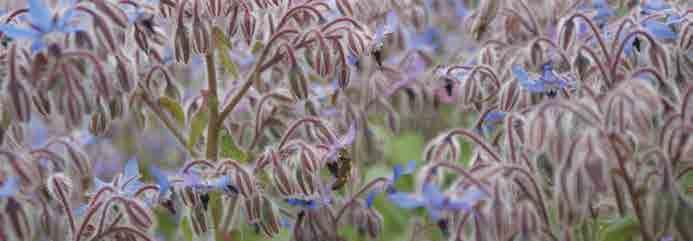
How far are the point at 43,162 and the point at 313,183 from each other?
565 mm

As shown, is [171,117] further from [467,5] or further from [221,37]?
[467,5]

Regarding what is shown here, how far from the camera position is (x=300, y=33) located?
81.0 inches

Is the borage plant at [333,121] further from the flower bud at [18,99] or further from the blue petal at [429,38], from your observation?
the blue petal at [429,38]

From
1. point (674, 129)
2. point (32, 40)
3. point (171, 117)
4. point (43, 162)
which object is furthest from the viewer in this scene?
point (171, 117)

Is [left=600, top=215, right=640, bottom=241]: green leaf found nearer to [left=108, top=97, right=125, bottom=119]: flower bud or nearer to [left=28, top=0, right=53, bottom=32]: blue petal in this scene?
[left=108, top=97, right=125, bottom=119]: flower bud

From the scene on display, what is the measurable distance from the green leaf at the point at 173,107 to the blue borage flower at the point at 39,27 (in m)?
0.38

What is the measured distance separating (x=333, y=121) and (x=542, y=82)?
711 millimetres

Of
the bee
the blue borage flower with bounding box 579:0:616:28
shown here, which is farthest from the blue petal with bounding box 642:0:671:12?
the bee

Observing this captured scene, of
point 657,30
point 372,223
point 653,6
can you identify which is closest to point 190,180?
point 372,223

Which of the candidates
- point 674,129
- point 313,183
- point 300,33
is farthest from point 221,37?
point 674,129

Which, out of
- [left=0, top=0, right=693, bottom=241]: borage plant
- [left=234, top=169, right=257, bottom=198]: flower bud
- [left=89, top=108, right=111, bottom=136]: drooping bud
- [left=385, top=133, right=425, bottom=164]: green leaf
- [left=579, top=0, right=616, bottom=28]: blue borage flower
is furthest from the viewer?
[left=385, top=133, right=425, bottom=164]: green leaf

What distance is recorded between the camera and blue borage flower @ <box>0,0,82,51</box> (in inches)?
68.5

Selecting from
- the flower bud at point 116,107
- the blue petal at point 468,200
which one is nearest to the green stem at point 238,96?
the flower bud at point 116,107

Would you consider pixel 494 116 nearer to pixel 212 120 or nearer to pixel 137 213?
pixel 212 120
